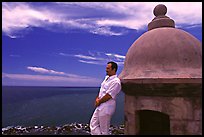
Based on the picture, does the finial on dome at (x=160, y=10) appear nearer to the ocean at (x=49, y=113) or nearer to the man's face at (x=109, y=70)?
the man's face at (x=109, y=70)

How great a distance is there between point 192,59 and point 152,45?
731 mm

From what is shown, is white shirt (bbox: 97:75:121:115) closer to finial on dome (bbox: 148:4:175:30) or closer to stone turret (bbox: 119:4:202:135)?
stone turret (bbox: 119:4:202:135)

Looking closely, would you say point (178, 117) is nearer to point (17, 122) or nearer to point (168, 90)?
point (168, 90)

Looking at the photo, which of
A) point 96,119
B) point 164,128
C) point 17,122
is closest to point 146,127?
point 164,128

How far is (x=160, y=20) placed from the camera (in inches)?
183

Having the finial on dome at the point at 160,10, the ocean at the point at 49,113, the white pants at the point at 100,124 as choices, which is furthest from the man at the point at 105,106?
the ocean at the point at 49,113

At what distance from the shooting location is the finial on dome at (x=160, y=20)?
463 centimetres

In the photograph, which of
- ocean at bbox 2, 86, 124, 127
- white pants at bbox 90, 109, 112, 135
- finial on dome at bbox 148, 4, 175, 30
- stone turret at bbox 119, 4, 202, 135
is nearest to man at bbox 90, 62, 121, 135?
white pants at bbox 90, 109, 112, 135

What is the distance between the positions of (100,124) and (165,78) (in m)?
1.26

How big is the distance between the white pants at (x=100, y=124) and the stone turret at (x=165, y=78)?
809mm

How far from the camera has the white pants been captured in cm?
356

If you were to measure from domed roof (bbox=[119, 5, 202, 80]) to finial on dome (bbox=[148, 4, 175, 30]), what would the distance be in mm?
189

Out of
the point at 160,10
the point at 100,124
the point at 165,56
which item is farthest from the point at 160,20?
A: the point at 100,124

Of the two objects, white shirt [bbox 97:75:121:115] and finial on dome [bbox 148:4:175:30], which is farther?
finial on dome [bbox 148:4:175:30]
